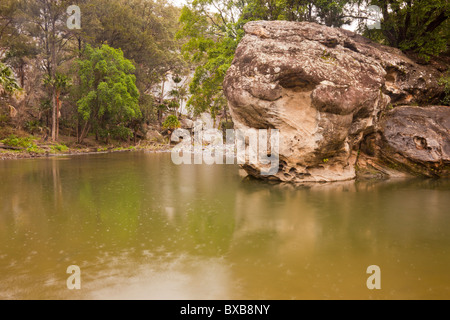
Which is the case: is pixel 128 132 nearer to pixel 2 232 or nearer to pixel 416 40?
pixel 416 40

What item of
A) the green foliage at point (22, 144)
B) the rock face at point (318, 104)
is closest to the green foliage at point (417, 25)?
the rock face at point (318, 104)

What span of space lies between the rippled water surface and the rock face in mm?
2255

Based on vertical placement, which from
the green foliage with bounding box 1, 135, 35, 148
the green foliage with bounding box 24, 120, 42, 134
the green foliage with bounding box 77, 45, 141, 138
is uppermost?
the green foliage with bounding box 77, 45, 141, 138

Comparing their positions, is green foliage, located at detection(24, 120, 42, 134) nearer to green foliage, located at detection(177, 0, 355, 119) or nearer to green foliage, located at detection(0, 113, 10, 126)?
green foliage, located at detection(0, 113, 10, 126)

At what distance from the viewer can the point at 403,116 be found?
11625 mm

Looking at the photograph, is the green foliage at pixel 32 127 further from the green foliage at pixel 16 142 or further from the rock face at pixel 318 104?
the rock face at pixel 318 104

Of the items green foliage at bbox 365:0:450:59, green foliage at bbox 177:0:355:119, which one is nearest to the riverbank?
green foliage at bbox 177:0:355:119

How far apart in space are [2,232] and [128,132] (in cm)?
2766

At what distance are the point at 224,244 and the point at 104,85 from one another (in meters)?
25.4

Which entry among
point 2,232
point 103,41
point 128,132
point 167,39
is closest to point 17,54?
point 103,41

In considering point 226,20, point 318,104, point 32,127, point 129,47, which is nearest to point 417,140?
point 318,104

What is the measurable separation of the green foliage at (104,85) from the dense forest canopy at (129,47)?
9cm

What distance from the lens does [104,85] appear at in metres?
26.7

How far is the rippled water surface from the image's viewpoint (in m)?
3.33
